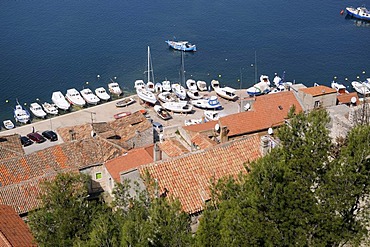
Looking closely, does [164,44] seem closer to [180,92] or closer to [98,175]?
[180,92]

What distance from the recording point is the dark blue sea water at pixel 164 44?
75.6m

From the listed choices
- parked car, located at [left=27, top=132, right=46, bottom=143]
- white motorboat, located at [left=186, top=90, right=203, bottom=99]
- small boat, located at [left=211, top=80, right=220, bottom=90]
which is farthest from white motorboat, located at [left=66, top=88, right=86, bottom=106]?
small boat, located at [left=211, top=80, right=220, bottom=90]

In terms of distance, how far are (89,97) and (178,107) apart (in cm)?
1292

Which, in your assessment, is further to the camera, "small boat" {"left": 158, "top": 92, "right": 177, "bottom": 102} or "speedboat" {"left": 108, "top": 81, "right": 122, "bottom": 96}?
"speedboat" {"left": 108, "top": 81, "right": 122, "bottom": 96}

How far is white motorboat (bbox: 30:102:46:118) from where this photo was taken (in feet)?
201

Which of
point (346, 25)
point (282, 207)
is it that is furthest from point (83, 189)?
point (346, 25)

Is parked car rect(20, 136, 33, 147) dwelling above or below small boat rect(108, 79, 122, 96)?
above

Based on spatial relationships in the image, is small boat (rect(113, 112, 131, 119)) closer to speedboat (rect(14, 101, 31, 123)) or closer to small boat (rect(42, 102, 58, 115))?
small boat (rect(42, 102, 58, 115))

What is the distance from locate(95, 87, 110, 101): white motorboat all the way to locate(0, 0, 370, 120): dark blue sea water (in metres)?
4.57

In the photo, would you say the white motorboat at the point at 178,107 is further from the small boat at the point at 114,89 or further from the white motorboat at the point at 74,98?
the white motorboat at the point at 74,98

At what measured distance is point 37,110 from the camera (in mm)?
62031

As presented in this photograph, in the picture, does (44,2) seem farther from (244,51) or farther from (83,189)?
(83,189)

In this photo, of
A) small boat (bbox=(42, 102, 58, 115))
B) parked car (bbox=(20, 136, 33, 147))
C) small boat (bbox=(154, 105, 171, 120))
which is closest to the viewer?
parked car (bbox=(20, 136, 33, 147))

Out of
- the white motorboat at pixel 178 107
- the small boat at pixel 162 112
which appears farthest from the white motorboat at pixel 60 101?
the white motorboat at pixel 178 107
